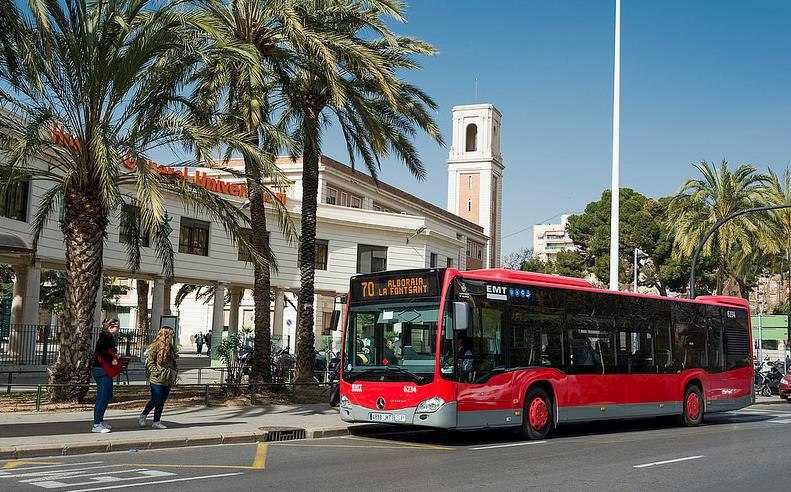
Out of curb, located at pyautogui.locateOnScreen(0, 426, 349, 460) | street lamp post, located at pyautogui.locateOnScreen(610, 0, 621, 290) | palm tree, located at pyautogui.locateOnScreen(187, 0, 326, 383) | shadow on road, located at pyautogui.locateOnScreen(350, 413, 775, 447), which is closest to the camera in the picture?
curb, located at pyautogui.locateOnScreen(0, 426, 349, 460)

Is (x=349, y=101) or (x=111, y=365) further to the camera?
(x=349, y=101)

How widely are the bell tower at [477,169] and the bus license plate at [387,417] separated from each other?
7377 cm

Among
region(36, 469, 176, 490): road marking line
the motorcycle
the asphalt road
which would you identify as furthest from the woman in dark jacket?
the motorcycle

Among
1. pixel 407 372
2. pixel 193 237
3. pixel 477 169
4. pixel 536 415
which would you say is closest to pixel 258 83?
pixel 407 372

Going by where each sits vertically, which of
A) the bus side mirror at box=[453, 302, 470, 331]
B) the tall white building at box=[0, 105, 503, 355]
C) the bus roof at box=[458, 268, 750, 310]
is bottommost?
the bus side mirror at box=[453, 302, 470, 331]

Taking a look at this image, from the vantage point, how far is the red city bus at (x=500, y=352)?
13852 mm

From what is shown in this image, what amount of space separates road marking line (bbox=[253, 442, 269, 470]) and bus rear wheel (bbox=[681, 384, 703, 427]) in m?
10.4

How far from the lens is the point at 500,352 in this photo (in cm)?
1457

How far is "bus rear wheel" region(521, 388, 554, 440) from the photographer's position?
1514 centimetres

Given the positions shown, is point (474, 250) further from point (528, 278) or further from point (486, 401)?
point (486, 401)

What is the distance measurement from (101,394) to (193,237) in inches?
1086

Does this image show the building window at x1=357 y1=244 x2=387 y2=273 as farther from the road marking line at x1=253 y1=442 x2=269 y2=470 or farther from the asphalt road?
the road marking line at x1=253 y1=442 x2=269 y2=470

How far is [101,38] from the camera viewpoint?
16.5 m

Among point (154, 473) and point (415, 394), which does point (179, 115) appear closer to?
point (415, 394)
